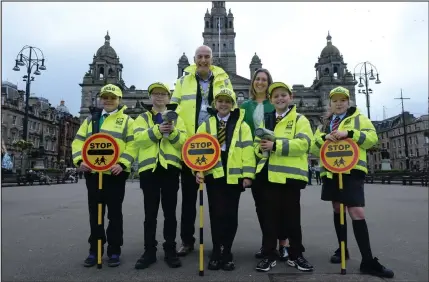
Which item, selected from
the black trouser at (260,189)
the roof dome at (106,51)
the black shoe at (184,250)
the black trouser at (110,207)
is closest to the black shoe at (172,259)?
the black shoe at (184,250)

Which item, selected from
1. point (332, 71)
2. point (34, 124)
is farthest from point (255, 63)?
point (34, 124)

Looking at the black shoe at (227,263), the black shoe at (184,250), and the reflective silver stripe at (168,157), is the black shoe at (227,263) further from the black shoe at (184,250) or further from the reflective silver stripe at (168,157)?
the reflective silver stripe at (168,157)

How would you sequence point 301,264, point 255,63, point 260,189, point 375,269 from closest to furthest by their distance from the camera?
point 375,269 → point 301,264 → point 260,189 → point 255,63

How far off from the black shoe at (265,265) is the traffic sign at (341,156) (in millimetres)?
1228

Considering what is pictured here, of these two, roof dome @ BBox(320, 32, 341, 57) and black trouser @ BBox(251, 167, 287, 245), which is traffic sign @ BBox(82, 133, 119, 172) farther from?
roof dome @ BBox(320, 32, 341, 57)

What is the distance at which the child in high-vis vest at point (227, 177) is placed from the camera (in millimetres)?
4070

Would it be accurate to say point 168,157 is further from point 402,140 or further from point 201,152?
point 402,140

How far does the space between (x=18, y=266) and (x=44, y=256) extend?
17.6 inches

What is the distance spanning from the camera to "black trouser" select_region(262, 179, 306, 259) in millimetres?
4055

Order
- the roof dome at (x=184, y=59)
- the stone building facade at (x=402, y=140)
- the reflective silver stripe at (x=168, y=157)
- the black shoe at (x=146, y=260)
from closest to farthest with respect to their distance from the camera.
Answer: the black shoe at (x=146, y=260)
the reflective silver stripe at (x=168, y=157)
the stone building facade at (x=402, y=140)
the roof dome at (x=184, y=59)

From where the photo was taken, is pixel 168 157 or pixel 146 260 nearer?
pixel 146 260

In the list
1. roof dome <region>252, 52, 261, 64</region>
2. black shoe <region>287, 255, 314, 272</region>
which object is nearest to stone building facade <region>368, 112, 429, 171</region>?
roof dome <region>252, 52, 261, 64</region>

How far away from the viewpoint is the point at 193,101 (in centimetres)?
486

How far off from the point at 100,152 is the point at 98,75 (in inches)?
2968
